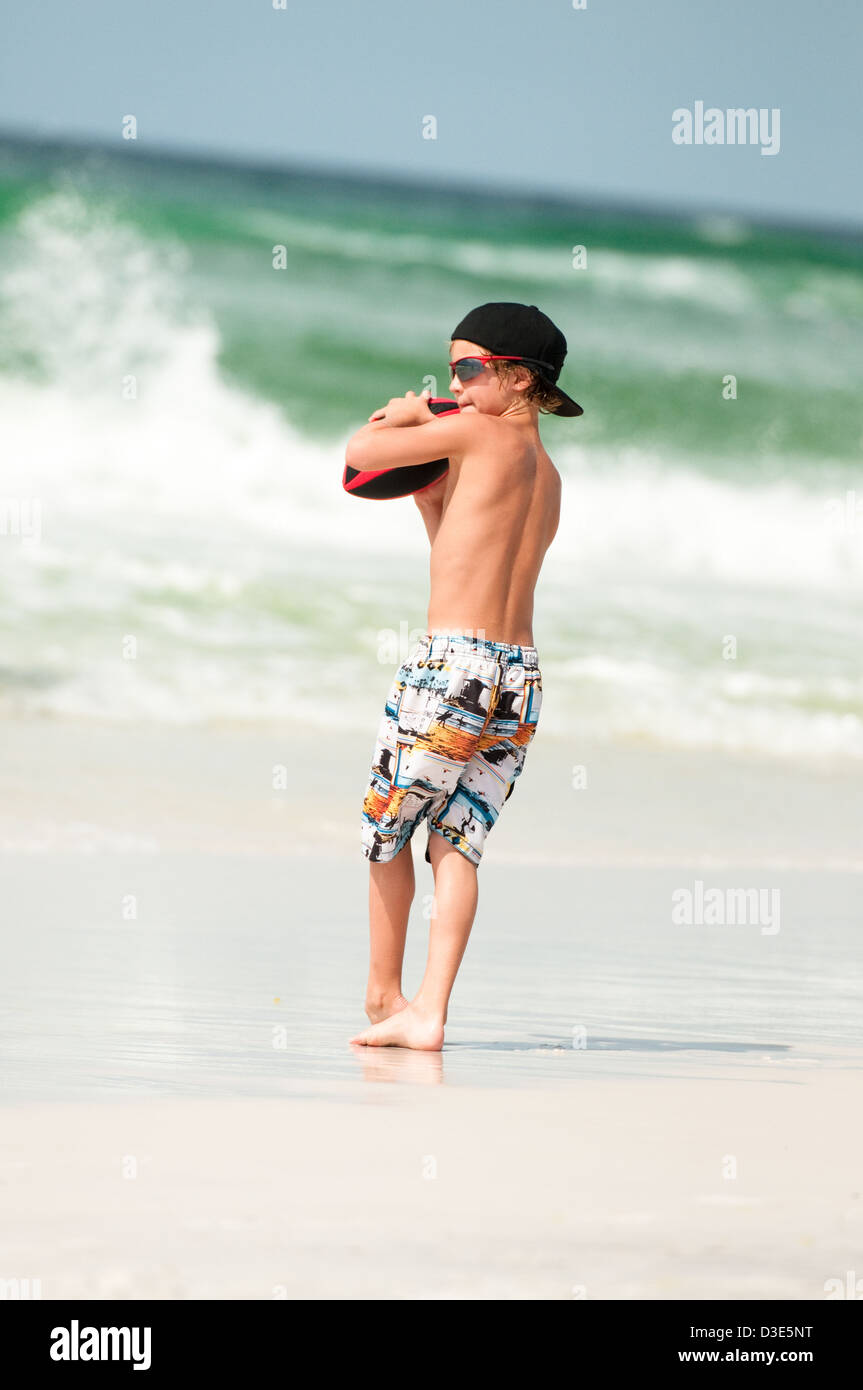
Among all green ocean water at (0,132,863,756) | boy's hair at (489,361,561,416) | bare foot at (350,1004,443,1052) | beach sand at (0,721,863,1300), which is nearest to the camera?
beach sand at (0,721,863,1300)

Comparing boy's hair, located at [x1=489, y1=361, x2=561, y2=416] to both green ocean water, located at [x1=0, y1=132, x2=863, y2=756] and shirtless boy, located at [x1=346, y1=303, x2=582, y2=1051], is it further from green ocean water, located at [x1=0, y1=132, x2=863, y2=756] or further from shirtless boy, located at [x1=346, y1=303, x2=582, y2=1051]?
green ocean water, located at [x1=0, y1=132, x2=863, y2=756]

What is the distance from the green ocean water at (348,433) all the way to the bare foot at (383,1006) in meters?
5.99

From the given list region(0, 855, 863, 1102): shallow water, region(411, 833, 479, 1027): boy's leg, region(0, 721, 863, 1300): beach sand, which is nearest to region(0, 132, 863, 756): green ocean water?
region(0, 721, 863, 1300): beach sand

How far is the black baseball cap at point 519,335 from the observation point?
135 inches

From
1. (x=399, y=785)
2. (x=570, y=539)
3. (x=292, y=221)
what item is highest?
(x=292, y=221)

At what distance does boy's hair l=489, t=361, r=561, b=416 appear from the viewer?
11.3 ft

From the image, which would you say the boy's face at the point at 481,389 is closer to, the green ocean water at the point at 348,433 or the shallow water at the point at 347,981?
the shallow water at the point at 347,981

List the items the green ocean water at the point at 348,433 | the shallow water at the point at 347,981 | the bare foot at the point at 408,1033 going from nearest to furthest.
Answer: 1. the shallow water at the point at 347,981
2. the bare foot at the point at 408,1033
3. the green ocean water at the point at 348,433

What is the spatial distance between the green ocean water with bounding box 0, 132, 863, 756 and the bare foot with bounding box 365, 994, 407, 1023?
236 inches

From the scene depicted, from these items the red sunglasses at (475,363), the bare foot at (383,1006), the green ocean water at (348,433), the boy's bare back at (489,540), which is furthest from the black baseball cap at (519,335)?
the green ocean water at (348,433)

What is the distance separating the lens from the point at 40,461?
1301 cm
